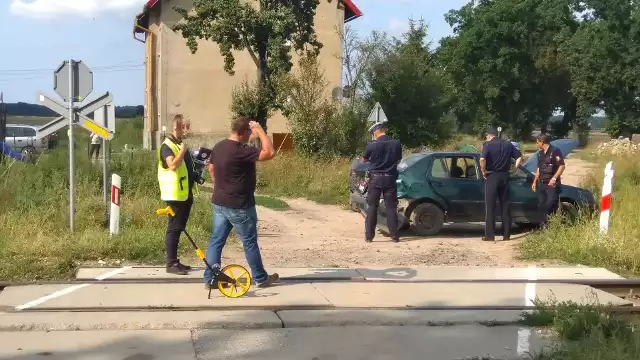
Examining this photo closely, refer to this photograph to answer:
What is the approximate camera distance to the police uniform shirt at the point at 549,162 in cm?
1272

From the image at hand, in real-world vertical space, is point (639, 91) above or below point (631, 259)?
above

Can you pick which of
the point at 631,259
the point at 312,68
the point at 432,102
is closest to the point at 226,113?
the point at 432,102

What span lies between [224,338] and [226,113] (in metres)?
35.1

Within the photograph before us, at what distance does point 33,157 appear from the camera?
601 inches

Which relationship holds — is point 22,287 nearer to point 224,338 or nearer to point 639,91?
point 224,338

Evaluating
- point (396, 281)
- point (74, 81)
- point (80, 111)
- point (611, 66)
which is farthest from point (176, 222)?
point (611, 66)

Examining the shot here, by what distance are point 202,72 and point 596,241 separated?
32.2 meters

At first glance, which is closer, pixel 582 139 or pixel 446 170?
pixel 446 170

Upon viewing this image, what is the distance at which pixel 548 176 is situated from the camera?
12812 millimetres

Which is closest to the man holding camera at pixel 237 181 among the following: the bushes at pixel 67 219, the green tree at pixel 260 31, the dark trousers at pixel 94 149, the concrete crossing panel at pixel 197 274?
the concrete crossing panel at pixel 197 274

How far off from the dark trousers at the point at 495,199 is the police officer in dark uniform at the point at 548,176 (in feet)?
1.92

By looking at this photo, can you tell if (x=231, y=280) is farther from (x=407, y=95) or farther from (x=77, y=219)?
(x=407, y=95)

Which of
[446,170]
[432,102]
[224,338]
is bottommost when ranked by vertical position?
[224,338]

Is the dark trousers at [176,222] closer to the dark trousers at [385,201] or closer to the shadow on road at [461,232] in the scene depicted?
the dark trousers at [385,201]
